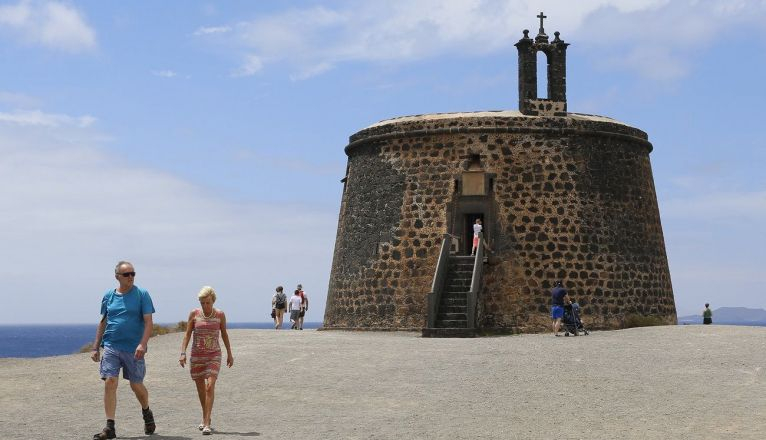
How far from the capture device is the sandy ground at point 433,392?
1059 cm

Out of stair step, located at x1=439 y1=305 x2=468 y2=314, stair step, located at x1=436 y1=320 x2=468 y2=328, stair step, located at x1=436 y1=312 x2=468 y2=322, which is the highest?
stair step, located at x1=439 y1=305 x2=468 y2=314

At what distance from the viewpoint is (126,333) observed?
10.1 metres

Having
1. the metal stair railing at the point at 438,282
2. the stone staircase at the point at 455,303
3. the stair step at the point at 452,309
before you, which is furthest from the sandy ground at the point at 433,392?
the stair step at the point at 452,309

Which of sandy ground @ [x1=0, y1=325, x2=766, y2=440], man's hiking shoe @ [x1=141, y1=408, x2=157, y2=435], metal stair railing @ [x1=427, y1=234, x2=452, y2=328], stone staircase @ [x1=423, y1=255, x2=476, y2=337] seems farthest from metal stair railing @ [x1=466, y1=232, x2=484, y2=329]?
man's hiking shoe @ [x1=141, y1=408, x2=157, y2=435]

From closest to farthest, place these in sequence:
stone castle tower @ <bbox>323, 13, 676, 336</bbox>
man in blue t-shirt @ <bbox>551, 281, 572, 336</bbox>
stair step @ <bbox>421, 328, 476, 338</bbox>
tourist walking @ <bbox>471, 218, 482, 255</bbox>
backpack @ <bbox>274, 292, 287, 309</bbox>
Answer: man in blue t-shirt @ <bbox>551, 281, 572, 336</bbox> → stair step @ <bbox>421, 328, 476, 338</bbox> → tourist walking @ <bbox>471, 218, 482, 255</bbox> → stone castle tower @ <bbox>323, 13, 676, 336</bbox> → backpack @ <bbox>274, 292, 287, 309</bbox>

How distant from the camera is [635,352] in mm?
16516

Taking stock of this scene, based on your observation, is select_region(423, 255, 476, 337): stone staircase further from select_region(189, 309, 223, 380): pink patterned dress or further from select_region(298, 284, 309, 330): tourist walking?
select_region(189, 309, 223, 380): pink patterned dress

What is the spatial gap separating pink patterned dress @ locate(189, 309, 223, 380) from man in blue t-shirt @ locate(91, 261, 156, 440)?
0.55 m

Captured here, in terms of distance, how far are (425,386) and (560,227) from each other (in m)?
11.1

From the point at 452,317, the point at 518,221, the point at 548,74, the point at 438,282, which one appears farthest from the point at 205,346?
the point at 548,74

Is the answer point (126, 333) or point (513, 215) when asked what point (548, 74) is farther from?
point (126, 333)

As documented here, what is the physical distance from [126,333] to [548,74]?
17.0m

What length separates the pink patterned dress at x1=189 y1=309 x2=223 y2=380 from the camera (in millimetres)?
10492

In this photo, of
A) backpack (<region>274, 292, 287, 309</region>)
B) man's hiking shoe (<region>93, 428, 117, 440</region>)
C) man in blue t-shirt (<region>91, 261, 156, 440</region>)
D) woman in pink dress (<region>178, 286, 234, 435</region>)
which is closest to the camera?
A: man's hiking shoe (<region>93, 428, 117, 440</region>)
